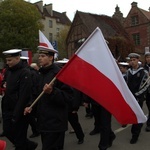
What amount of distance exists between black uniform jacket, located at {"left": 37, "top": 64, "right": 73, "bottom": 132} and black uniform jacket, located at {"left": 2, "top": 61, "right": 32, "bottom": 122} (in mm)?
409

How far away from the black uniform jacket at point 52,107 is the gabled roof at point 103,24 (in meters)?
32.3

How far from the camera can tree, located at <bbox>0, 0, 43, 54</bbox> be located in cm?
3759

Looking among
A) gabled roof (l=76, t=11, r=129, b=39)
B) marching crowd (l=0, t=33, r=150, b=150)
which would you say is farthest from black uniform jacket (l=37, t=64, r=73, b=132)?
gabled roof (l=76, t=11, r=129, b=39)

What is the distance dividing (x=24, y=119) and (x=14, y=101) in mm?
320

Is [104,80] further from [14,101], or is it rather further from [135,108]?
[14,101]

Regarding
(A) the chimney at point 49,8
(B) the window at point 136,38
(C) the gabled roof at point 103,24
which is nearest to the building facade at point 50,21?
(A) the chimney at point 49,8

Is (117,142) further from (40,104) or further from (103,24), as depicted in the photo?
(103,24)

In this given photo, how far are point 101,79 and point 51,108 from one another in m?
0.81

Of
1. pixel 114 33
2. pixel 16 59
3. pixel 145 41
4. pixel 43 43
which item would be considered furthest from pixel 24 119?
pixel 145 41

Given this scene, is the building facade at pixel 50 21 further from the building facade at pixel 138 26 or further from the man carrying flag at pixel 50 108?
the man carrying flag at pixel 50 108

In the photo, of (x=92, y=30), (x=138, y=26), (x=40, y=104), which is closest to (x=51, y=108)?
(x=40, y=104)

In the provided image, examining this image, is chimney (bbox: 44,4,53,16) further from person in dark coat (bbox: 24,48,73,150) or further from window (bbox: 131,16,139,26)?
person in dark coat (bbox: 24,48,73,150)

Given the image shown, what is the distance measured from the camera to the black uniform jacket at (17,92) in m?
4.50

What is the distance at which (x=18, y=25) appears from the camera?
3884 cm
